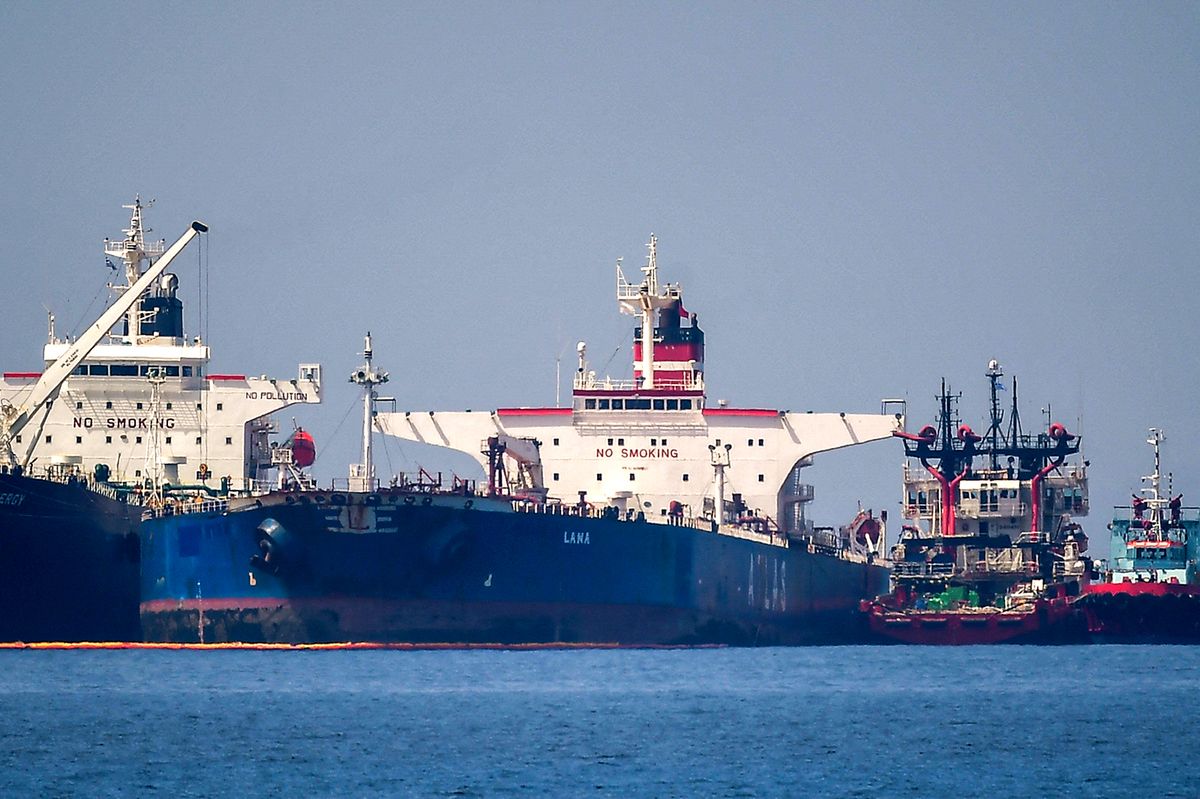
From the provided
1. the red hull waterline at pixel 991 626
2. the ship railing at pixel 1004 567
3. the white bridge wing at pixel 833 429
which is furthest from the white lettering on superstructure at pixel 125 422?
the ship railing at pixel 1004 567

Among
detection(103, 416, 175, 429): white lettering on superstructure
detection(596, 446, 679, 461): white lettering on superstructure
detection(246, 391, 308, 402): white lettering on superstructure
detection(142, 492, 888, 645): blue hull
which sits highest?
detection(246, 391, 308, 402): white lettering on superstructure

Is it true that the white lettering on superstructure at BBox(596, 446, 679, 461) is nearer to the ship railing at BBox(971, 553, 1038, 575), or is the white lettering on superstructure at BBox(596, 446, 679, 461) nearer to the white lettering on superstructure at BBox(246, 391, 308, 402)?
the white lettering on superstructure at BBox(246, 391, 308, 402)

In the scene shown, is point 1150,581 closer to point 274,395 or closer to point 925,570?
point 925,570

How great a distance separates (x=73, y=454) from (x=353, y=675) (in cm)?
1693

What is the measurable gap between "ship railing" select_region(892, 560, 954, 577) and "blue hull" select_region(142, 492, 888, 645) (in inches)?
452

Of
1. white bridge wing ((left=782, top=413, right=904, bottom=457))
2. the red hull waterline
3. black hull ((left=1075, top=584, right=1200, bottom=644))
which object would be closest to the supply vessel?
white bridge wing ((left=782, top=413, right=904, bottom=457))

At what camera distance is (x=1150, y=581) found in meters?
72.6

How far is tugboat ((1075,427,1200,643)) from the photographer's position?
68.1 m

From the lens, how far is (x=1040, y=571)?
7125cm

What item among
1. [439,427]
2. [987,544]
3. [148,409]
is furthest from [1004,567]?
[148,409]

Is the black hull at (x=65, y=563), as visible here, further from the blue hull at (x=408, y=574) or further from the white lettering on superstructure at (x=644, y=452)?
the white lettering on superstructure at (x=644, y=452)

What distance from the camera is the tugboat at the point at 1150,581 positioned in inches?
2680

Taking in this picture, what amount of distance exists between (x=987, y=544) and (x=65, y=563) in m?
26.4

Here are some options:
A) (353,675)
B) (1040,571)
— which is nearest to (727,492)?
(1040,571)
